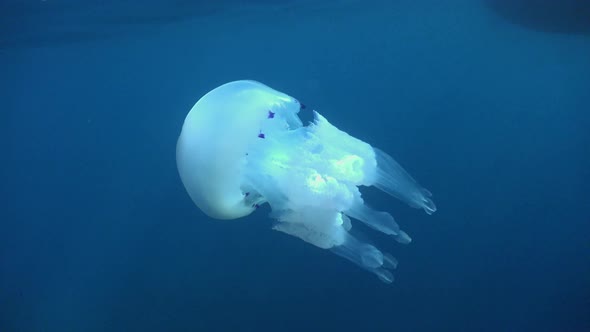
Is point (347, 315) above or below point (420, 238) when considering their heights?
below

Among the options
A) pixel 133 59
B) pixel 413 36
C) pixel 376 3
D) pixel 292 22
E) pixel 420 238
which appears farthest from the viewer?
pixel 413 36

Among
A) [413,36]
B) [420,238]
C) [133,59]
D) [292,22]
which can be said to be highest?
[413,36]

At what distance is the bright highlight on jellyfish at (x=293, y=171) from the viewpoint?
288cm

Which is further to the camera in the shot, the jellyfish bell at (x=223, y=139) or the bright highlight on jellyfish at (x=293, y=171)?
the jellyfish bell at (x=223, y=139)

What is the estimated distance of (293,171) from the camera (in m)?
2.88

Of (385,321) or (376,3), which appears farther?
(376,3)

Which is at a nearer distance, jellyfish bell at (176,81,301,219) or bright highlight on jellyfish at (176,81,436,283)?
bright highlight on jellyfish at (176,81,436,283)

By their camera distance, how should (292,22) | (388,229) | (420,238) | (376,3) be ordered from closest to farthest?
(388,229)
(420,238)
(376,3)
(292,22)

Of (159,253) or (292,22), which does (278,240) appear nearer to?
(159,253)

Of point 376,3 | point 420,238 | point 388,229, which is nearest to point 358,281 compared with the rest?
point 420,238

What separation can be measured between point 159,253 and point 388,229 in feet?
17.7

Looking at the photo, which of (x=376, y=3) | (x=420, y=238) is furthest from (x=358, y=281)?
(x=376, y=3)

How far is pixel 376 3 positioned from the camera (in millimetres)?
10266

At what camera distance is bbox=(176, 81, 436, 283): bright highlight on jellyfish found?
9.45 feet
